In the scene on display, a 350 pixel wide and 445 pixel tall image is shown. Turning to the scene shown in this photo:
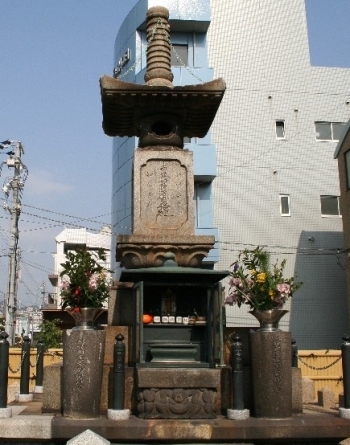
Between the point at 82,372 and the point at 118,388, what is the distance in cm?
61

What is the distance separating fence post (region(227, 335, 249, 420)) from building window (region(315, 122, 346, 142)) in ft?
76.7

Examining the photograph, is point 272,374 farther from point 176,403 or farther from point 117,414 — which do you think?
point 117,414

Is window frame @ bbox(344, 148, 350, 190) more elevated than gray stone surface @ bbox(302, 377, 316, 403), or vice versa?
window frame @ bbox(344, 148, 350, 190)

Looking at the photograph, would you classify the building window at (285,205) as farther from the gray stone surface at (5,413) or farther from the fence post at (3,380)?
the gray stone surface at (5,413)

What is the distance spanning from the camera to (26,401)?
33.6 feet

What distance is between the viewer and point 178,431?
7617 mm

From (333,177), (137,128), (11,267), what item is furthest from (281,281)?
(333,177)

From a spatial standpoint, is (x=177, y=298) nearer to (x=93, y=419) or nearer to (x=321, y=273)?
(x=93, y=419)

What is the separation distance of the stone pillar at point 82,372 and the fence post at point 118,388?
1.04 ft

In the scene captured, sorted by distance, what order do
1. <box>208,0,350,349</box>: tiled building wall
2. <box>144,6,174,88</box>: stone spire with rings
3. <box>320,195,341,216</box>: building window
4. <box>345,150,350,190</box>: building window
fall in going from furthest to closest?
<box>320,195,341,216</box>: building window → <box>208,0,350,349</box>: tiled building wall → <box>345,150,350,190</box>: building window → <box>144,6,174,88</box>: stone spire with rings

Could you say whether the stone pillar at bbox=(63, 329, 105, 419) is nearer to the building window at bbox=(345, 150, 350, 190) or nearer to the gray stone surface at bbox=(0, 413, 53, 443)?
the gray stone surface at bbox=(0, 413, 53, 443)

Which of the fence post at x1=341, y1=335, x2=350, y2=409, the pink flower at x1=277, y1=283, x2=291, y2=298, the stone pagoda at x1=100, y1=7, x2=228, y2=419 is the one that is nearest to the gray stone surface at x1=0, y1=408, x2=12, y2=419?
the stone pagoda at x1=100, y1=7, x2=228, y2=419

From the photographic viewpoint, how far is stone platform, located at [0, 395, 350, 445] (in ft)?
24.7

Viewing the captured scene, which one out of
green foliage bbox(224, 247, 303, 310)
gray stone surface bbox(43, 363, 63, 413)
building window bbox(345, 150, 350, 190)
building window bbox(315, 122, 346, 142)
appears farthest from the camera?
building window bbox(315, 122, 346, 142)
